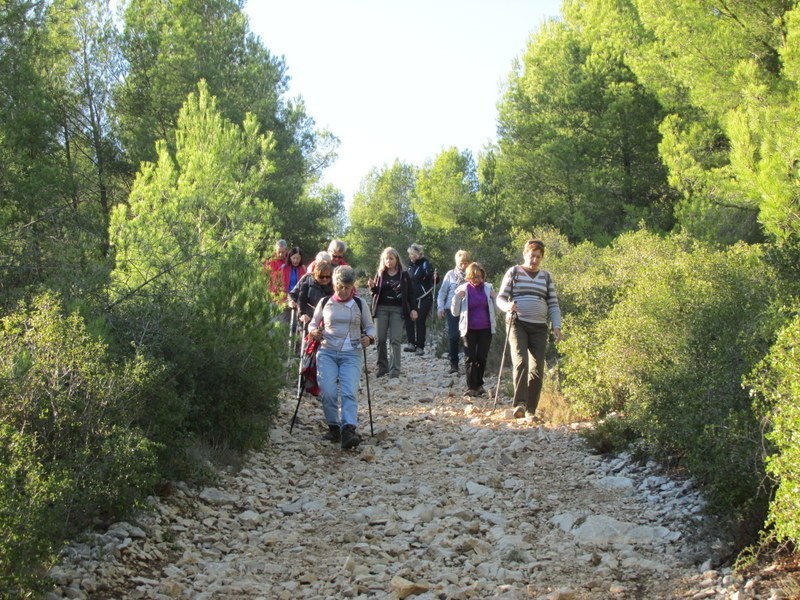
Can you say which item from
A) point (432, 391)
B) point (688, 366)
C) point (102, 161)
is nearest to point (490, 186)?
point (102, 161)

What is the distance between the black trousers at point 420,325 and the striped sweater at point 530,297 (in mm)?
5657

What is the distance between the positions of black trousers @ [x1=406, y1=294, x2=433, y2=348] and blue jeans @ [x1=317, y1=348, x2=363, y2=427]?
6.47 m

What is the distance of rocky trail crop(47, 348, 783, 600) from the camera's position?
4.65 meters

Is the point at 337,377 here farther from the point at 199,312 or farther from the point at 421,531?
the point at 421,531

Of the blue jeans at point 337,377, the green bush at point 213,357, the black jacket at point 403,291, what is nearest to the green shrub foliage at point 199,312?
the green bush at point 213,357

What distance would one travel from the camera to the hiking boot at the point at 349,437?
8.05 m

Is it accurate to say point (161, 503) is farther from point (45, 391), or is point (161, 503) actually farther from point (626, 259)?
point (626, 259)

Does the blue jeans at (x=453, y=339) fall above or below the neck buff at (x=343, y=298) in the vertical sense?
below

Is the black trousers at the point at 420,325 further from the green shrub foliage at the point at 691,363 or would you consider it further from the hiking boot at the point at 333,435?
the hiking boot at the point at 333,435

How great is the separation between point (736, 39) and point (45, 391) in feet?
38.7

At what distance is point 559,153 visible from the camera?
2356 cm

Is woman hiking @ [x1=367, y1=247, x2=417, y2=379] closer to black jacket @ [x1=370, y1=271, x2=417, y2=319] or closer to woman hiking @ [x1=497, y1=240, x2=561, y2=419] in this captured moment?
black jacket @ [x1=370, y1=271, x2=417, y2=319]

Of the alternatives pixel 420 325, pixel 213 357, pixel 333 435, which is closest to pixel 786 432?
pixel 213 357

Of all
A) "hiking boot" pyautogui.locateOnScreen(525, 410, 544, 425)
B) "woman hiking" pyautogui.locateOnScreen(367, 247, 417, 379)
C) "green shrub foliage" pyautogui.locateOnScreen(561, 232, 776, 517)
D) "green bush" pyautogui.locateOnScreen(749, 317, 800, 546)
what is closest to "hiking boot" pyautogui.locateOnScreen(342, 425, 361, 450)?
"hiking boot" pyautogui.locateOnScreen(525, 410, 544, 425)
